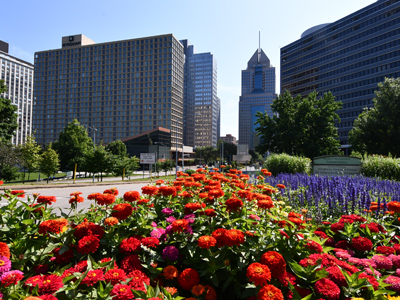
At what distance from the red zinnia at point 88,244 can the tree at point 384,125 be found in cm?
2922

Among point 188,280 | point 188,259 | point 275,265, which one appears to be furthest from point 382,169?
point 188,280

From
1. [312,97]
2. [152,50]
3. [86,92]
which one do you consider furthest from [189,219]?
[86,92]

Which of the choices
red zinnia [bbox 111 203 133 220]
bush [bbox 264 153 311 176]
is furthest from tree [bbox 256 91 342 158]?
red zinnia [bbox 111 203 133 220]

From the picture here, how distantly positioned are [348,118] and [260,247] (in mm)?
96448

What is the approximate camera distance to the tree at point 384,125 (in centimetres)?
2425

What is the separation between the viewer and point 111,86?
391 ft

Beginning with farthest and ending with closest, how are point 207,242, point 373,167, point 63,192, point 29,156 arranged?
point 29,156 → point 63,192 → point 373,167 → point 207,242

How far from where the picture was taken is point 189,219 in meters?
2.67

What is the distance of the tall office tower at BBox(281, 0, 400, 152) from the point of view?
75.0 m

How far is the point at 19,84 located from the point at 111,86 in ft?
351

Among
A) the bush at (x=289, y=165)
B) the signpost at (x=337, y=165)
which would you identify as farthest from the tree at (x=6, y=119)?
the signpost at (x=337, y=165)

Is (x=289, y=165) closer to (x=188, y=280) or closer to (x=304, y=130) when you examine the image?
(x=304, y=130)

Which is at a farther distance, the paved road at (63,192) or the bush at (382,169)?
the bush at (382,169)

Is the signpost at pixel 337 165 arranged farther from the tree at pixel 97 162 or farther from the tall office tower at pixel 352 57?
the tall office tower at pixel 352 57
